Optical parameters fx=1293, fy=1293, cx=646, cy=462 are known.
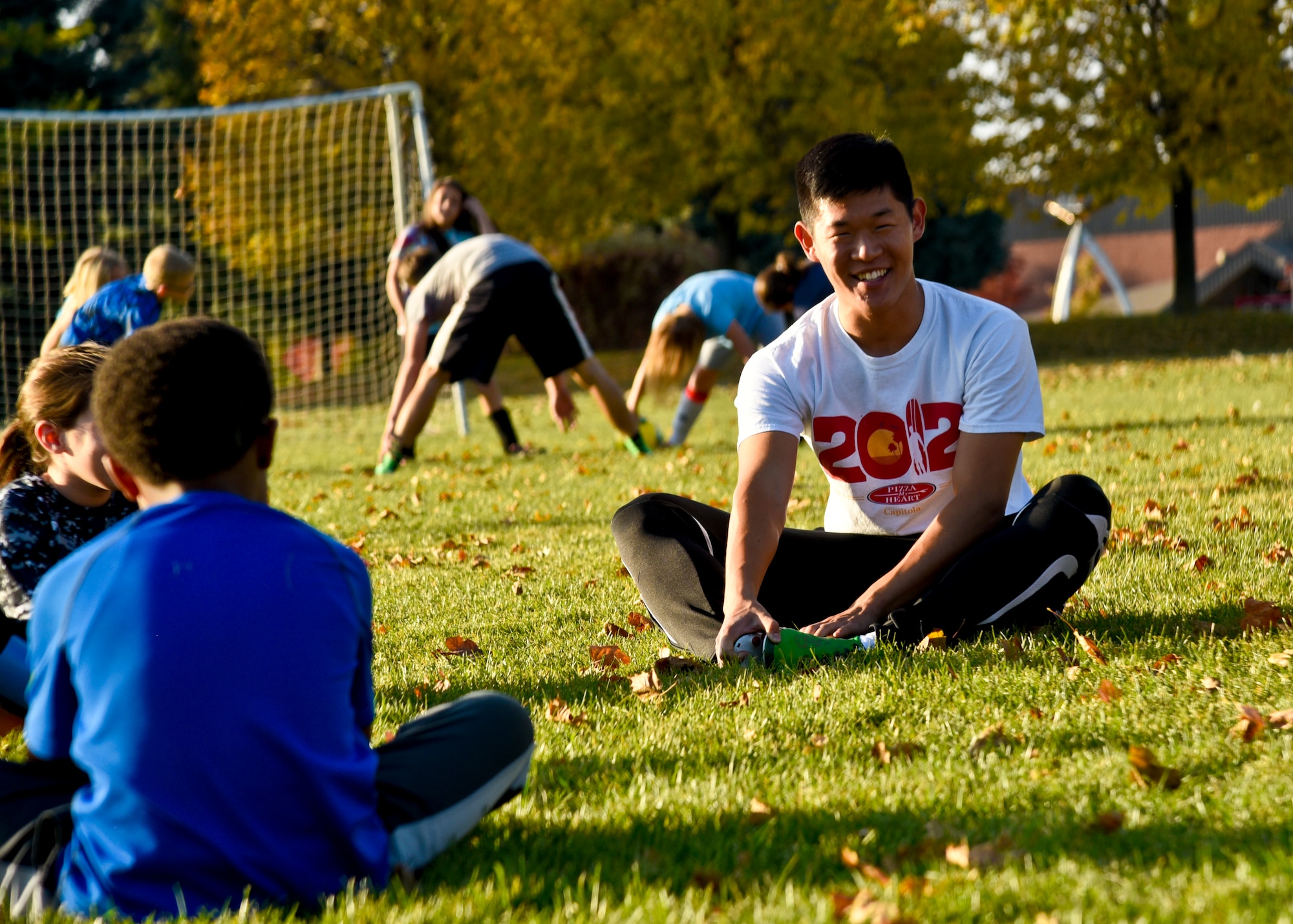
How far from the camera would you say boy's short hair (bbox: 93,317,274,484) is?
83.5 inches

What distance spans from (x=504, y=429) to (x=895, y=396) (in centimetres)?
712

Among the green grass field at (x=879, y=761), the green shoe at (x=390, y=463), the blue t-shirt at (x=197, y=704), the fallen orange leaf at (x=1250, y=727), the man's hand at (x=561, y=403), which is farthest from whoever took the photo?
the man's hand at (x=561, y=403)

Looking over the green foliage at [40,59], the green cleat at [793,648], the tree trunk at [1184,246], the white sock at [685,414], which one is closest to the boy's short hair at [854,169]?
the green cleat at [793,648]

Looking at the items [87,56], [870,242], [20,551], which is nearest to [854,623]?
[870,242]

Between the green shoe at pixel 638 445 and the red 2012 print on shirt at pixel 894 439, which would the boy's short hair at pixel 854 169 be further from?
the green shoe at pixel 638 445

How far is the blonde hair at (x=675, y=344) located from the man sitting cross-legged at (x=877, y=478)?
6123 millimetres

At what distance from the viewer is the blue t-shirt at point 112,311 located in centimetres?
820

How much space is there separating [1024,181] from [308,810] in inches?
1002

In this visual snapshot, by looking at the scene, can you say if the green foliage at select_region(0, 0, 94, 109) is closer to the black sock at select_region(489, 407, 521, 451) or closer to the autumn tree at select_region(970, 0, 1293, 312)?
the black sock at select_region(489, 407, 521, 451)

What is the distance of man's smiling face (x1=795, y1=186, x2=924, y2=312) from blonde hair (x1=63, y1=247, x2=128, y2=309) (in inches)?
249

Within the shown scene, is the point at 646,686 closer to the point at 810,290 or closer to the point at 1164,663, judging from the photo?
the point at 1164,663

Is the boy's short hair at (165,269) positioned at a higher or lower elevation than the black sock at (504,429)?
higher

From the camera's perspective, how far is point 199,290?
21.6m

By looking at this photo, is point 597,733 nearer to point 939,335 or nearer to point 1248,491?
point 939,335
